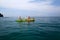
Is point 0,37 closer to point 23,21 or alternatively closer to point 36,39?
point 36,39

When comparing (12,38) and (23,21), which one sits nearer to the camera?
(12,38)

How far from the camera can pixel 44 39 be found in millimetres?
4098

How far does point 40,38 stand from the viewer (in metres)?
4.21

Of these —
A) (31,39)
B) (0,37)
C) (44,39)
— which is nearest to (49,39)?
(44,39)

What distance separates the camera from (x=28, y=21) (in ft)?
30.5

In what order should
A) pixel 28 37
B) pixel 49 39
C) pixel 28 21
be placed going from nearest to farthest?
pixel 49 39 < pixel 28 37 < pixel 28 21

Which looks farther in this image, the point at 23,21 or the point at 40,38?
the point at 23,21

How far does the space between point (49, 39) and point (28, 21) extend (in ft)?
17.4

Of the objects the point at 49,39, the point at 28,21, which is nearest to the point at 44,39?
the point at 49,39

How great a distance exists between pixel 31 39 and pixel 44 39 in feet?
1.32

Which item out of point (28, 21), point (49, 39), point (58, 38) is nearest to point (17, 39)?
point (49, 39)

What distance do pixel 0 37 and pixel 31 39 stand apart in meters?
1.01

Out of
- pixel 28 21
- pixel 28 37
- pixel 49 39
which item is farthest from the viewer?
pixel 28 21

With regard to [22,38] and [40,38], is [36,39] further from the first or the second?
[22,38]
